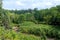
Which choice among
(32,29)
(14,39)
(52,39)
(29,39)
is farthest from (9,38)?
(32,29)

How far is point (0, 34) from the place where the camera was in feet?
47.4

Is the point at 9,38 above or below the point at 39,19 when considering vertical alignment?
above

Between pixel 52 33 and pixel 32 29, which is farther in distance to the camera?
pixel 32 29

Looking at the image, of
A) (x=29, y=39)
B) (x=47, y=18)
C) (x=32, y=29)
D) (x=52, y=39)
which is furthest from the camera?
(x=47, y=18)

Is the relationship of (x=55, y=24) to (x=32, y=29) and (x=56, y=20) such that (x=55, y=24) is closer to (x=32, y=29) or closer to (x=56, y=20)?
(x=56, y=20)

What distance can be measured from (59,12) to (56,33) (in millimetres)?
9746

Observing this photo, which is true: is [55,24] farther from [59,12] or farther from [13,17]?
[13,17]

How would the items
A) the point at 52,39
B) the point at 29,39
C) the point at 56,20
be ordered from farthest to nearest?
the point at 56,20
the point at 52,39
the point at 29,39

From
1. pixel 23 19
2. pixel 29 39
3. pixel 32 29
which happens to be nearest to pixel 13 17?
pixel 23 19

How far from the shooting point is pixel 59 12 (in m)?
42.5

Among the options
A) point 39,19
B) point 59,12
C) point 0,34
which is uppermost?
point 0,34

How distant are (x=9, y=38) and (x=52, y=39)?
16.4m

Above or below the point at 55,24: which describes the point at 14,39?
above

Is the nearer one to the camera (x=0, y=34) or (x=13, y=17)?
(x=0, y=34)
